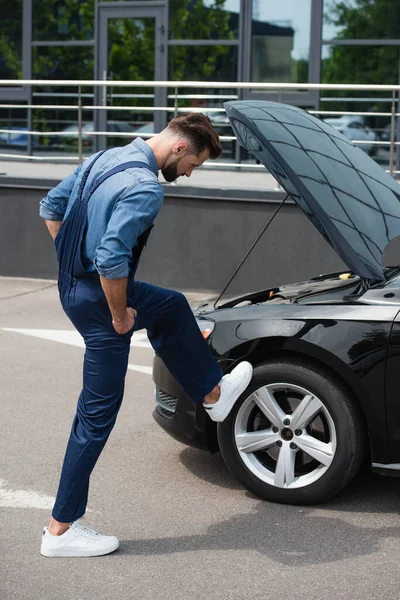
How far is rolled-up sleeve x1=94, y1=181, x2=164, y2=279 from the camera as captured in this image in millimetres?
3727

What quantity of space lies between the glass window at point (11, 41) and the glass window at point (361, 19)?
16.6 feet

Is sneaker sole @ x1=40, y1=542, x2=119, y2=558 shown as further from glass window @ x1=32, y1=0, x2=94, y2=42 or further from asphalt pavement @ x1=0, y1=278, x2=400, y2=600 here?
glass window @ x1=32, y1=0, x2=94, y2=42

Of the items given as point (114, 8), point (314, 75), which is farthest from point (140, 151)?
point (114, 8)

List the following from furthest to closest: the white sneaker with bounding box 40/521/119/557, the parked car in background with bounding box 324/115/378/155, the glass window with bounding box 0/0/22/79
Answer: the glass window with bounding box 0/0/22/79
the parked car in background with bounding box 324/115/378/155
the white sneaker with bounding box 40/521/119/557

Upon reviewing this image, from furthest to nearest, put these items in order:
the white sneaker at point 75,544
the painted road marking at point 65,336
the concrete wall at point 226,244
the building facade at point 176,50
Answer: the building facade at point 176,50, the concrete wall at point 226,244, the painted road marking at point 65,336, the white sneaker at point 75,544

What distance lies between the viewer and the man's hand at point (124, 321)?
391cm

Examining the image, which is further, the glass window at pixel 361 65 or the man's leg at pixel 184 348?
the glass window at pixel 361 65

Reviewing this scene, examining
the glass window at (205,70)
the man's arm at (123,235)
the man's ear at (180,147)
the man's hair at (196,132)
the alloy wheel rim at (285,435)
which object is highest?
the glass window at (205,70)

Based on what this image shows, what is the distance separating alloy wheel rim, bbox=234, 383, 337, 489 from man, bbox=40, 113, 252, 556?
0.57m

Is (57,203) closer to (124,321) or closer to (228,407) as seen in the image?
(124,321)

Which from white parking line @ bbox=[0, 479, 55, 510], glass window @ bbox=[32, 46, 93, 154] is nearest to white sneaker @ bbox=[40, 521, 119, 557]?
white parking line @ bbox=[0, 479, 55, 510]

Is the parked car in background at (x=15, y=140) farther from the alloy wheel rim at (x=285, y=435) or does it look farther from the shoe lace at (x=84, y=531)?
the shoe lace at (x=84, y=531)

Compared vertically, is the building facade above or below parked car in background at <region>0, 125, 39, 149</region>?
above

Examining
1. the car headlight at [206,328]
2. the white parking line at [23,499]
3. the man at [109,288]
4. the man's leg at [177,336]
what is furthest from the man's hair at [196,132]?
the white parking line at [23,499]
